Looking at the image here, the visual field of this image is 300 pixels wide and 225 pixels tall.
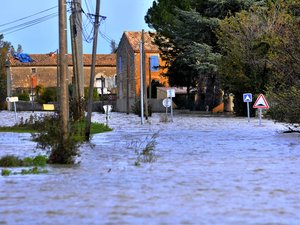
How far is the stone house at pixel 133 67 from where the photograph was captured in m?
89.0

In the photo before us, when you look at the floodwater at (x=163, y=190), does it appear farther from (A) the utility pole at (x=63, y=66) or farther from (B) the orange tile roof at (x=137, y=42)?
(B) the orange tile roof at (x=137, y=42)

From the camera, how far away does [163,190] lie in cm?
1232

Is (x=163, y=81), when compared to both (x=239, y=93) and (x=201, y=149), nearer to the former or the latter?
(x=239, y=93)

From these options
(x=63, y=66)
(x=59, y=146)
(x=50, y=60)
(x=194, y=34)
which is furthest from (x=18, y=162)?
(x=50, y=60)

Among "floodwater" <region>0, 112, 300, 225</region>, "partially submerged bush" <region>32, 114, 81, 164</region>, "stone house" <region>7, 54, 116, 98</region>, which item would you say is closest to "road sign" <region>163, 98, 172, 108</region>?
"floodwater" <region>0, 112, 300, 225</region>

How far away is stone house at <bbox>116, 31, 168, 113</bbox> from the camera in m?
89.0

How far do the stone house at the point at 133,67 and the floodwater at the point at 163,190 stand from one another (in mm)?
65661

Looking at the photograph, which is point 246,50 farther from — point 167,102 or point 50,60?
point 50,60

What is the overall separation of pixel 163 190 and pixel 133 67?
79815 millimetres

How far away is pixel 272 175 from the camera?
48.3 ft

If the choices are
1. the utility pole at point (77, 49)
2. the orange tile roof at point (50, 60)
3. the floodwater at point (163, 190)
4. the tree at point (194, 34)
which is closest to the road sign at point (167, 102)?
the tree at point (194, 34)

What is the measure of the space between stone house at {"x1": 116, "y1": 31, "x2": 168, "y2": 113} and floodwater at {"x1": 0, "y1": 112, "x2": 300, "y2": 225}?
65.7 m

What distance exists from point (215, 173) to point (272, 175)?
1253 mm

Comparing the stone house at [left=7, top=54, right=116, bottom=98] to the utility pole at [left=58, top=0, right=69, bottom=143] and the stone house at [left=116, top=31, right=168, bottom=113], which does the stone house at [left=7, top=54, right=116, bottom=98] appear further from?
the utility pole at [left=58, top=0, right=69, bottom=143]
